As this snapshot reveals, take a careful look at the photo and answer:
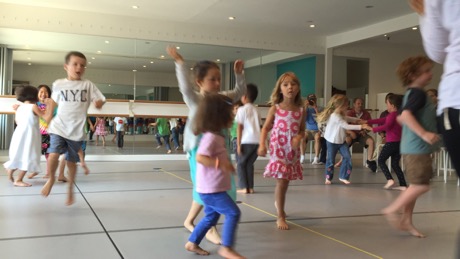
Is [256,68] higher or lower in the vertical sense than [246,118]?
higher

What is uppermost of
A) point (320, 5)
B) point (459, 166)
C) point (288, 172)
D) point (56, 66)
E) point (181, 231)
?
point (320, 5)

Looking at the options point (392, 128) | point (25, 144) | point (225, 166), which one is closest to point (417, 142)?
point (225, 166)

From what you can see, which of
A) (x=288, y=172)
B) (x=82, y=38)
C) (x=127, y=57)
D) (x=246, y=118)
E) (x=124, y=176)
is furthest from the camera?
(x=127, y=57)

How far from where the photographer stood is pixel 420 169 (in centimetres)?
301

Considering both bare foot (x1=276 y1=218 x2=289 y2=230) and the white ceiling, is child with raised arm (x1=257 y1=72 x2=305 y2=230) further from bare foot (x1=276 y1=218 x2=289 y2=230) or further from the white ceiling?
the white ceiling

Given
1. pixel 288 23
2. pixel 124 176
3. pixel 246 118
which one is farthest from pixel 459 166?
pixel 288 23

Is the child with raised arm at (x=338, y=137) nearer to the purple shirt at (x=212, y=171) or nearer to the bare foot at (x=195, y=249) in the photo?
the bare foot at (x=195, y=249)

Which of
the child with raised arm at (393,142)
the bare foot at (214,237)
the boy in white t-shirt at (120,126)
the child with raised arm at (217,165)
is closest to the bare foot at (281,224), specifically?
the bare foot at (214,237)

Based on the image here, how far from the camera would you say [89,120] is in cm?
1207

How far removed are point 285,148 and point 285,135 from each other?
0.37 feet

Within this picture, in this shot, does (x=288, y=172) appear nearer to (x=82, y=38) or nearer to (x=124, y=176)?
(x=124, y=176)

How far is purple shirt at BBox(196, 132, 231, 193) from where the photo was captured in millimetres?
2420

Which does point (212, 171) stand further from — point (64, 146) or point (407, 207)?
point (64, 146)

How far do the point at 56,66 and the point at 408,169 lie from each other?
9.49 meters
